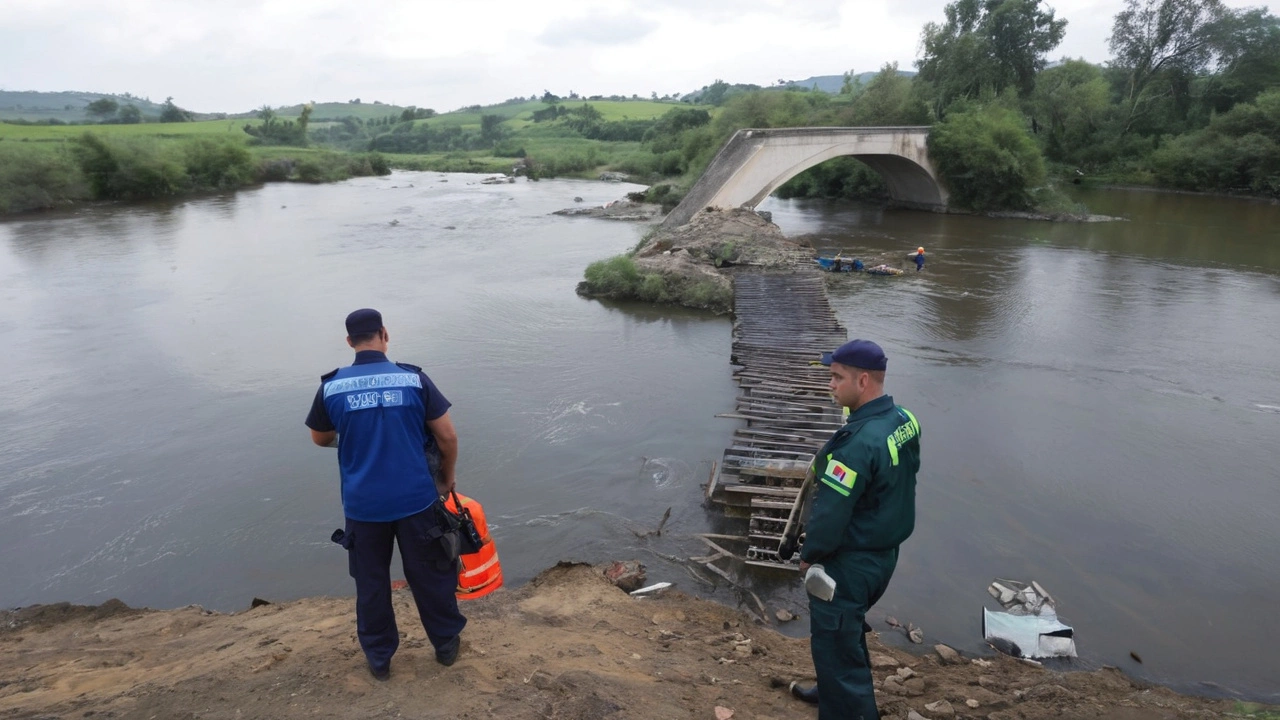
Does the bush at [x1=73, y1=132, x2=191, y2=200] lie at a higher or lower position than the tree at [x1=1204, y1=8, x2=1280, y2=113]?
lower

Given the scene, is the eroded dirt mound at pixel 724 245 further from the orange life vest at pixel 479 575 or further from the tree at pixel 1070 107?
the tree at pixel 1070 107

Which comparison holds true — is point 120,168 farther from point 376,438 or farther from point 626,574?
point 376,438

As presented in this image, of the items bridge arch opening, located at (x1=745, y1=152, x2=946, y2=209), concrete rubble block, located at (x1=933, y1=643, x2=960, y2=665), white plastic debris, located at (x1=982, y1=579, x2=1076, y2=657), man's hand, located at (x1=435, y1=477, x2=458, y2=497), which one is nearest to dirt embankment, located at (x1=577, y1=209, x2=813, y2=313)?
bridge arch opening, located at (x1=745, y1=152, x2=946, y2=209)

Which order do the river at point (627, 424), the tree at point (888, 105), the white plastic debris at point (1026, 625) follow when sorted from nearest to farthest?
the white plastic debris at point (1026, 625)
the river at point (627, 424)
the tree at point (888, 105)

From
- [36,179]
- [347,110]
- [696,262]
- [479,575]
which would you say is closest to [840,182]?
[696,262]

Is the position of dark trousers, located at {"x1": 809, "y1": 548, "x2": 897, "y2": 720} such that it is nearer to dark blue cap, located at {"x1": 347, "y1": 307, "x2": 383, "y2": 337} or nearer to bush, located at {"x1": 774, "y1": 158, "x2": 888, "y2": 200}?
dark blue cap, located at {"x1": 347, "y1": 307, "x2": 383, "y2": 337}

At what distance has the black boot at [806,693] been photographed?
4301 millimetres

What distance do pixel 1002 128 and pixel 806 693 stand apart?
111 ft

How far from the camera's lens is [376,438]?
3648 millimetres

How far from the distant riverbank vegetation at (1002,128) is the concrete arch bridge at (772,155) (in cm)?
264

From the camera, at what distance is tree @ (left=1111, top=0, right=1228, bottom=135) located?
4225 cm

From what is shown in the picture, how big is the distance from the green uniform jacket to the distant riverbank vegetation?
1254 inches

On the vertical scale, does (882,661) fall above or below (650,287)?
below

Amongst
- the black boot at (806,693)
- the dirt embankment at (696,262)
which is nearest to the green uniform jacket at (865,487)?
the black boot at (806,693)
